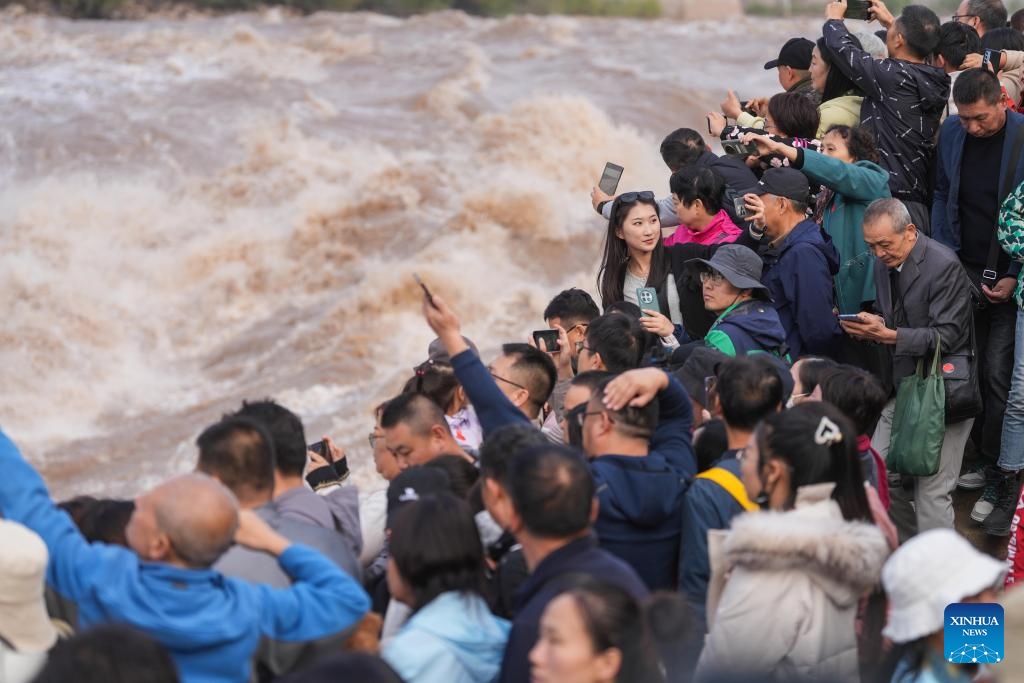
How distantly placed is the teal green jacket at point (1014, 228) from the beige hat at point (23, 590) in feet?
13.3

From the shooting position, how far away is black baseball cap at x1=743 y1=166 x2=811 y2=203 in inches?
208

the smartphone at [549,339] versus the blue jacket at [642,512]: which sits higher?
the blue jacket at [642,512]

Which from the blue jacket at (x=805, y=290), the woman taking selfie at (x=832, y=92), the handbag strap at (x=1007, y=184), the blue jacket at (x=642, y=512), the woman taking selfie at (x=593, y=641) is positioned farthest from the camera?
the woman taking selfie at (x=832, y=92)

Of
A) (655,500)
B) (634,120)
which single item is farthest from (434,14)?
(655,500)

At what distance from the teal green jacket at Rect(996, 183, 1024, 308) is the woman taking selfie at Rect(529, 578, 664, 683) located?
10.8 ft

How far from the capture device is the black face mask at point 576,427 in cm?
394

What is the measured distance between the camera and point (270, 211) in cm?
1902

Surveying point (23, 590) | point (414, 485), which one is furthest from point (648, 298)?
point (23, 590)

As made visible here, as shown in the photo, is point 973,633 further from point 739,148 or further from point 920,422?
point 739,148

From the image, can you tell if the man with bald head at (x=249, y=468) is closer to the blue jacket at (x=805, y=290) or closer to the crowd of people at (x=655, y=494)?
the crowd of people at (x=655, y=494)

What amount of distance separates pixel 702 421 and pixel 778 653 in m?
1.55

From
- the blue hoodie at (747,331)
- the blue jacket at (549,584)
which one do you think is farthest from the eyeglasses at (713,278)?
the blue jacket at (549,584)

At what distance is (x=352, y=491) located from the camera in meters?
3.84

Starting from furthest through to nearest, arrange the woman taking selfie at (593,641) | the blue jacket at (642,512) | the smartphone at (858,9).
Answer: the smartphone at (858,9)
the blue jacket at (642,512)
the woman taking selfie at (593,641)
